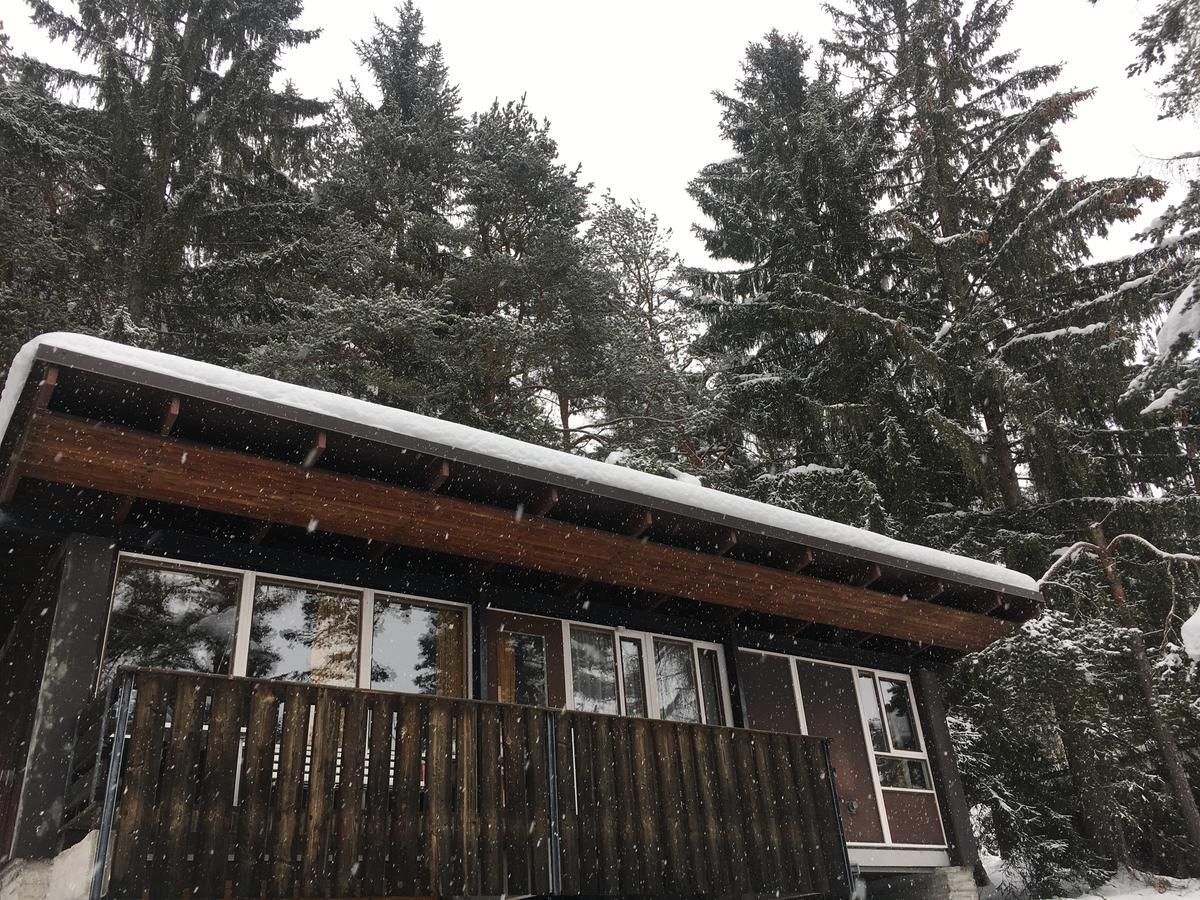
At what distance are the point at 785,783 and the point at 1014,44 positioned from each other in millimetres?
19752

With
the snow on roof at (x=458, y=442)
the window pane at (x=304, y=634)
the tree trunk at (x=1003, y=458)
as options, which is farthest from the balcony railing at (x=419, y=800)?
the tree trunk at (x=1003, y=458)

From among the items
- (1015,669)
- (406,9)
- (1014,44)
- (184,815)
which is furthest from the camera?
(406,9)

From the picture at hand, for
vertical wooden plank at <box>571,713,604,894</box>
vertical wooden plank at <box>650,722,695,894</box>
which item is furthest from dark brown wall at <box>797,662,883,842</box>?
vertical wooden plank at <box>571,713,604,894</box>

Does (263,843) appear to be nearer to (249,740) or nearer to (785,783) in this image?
(249,740)

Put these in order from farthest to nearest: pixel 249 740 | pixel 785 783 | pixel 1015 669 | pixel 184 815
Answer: pixel 1015 669 < pixel 785 783 < pixel 249 740 < pixel 184 815

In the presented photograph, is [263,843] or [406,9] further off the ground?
[406,9]

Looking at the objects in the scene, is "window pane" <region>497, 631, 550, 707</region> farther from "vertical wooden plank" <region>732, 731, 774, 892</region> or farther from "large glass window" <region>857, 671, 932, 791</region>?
"large glass window" <region>857, 671, 932, 791</region>

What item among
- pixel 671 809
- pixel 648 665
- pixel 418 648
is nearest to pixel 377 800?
pixel 418 648

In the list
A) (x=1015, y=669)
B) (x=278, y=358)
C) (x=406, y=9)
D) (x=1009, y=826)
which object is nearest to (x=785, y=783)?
(x=1015, y=669)

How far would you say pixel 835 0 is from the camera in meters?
23.2

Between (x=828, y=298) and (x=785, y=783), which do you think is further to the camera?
(x=828, y=298)

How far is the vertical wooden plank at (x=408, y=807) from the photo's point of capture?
6410 millimetres

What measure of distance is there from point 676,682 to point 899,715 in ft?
11.4

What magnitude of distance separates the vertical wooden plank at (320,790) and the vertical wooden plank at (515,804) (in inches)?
53.7
